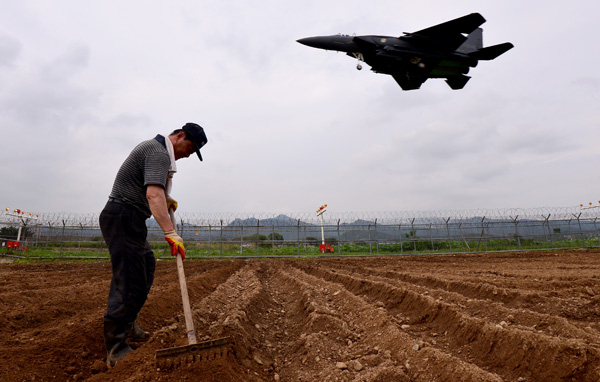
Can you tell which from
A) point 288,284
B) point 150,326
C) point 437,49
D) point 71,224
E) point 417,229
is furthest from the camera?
point 417,229

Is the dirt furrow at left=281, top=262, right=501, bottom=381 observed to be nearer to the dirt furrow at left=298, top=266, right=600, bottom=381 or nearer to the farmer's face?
the dirt furrow at left=298, top=266, right=600, bottom=381

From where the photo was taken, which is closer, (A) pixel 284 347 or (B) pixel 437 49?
(A) pixel 284 347

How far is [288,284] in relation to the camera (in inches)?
312

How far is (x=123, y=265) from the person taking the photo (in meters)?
2.83

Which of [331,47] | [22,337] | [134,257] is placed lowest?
[22,337]

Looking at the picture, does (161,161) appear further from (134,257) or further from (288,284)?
(288,284)

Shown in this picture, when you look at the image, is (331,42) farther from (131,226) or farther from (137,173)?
(131,226)

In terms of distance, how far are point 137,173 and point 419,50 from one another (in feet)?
37.5

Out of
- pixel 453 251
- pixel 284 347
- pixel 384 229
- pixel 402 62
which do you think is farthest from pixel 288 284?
pixel 453 251

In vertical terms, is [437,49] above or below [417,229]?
above

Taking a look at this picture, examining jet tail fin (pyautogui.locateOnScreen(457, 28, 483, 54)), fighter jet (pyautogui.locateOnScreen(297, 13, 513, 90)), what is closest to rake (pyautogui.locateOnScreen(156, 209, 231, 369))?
fighter jet (pyautogui.locateOnScreen(297, 13, 513, 90))

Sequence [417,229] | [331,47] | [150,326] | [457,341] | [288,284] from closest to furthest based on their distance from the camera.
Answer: [457,341] < [150,326] < [288,284] < [331,47] < [417,229]

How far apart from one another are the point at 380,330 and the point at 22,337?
11.2 feet

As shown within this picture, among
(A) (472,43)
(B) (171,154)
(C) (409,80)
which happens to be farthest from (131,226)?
(A) (472,43)
